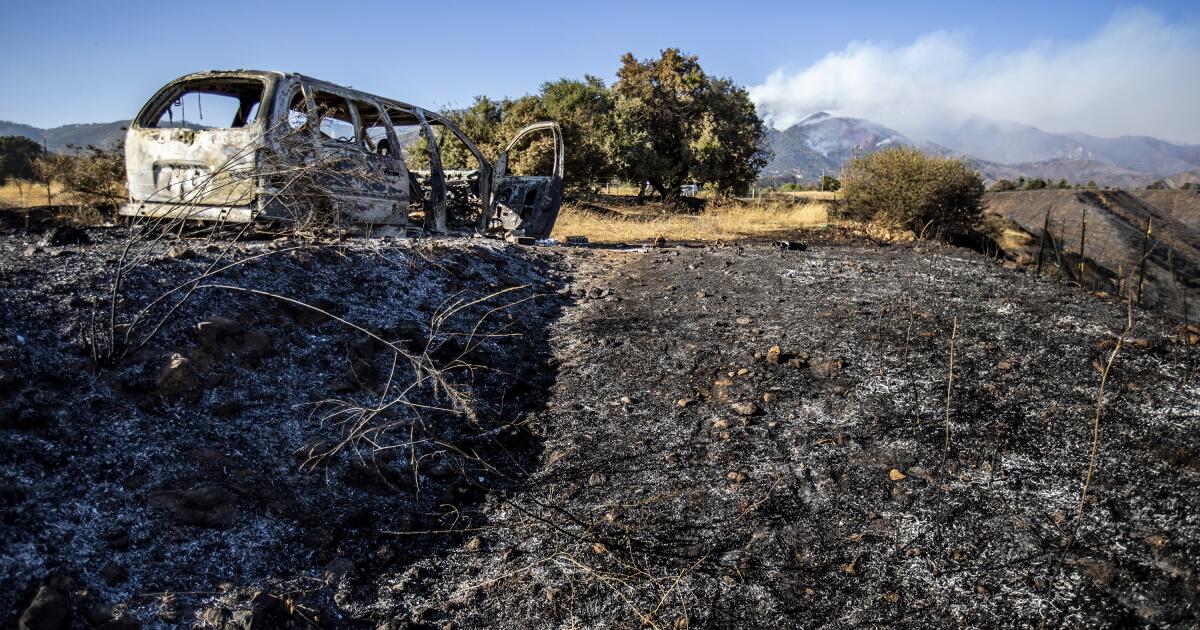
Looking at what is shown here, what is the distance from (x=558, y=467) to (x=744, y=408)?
1.14 meters

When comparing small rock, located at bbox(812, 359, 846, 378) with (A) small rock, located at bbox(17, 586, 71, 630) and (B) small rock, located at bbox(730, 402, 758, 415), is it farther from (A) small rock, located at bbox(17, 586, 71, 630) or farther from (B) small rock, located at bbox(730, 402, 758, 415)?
(A) small rock, located at bbox(17, 586, 71, 630)

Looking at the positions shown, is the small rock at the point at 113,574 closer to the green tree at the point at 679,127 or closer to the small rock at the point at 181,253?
the small rock at the point at 181,253

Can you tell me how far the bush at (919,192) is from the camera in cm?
1119

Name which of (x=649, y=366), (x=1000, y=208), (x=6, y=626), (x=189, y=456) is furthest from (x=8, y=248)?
(x=1000, y=208)

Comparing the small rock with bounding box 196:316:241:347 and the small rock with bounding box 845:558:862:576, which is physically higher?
the small rock with bounding box 196:316:241:347

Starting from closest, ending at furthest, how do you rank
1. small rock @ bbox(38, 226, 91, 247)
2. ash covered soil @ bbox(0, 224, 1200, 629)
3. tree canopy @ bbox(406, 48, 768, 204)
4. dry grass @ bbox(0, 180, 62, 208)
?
ash covered soil @ bbox(0, 224, 1200, 629)
small rock @ bbox(38, 226, 91, 247)
dry grass @ bbox(0, 180, 62, 208)
tree canopy @ bbox(406, 48, 768, 204)

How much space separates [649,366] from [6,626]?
331cm

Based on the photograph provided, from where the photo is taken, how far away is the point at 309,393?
11.0ft

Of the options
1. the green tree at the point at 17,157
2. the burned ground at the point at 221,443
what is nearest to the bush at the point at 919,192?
the burned ground at the point at 221,443

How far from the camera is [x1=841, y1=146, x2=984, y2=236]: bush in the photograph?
11188 mm

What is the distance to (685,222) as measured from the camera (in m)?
13.6

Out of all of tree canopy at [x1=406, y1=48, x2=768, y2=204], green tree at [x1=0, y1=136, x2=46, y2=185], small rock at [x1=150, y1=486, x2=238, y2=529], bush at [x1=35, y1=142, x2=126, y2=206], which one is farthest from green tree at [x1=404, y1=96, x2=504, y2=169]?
small rock at [x1=150, y1=486, x2=238, y2=529]

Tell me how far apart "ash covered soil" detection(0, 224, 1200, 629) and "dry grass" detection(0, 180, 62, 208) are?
32.6 ft

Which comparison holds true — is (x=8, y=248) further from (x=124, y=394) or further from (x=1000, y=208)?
(x=1000, y=208)
